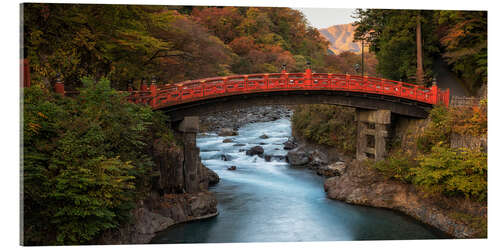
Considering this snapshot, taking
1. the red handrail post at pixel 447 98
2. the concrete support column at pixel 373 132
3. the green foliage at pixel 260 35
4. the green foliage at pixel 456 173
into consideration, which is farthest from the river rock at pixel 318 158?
the green foliage at pixel 456 173

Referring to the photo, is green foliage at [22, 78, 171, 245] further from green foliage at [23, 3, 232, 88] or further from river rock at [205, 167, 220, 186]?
river rock at [205, 167, 220, 186]

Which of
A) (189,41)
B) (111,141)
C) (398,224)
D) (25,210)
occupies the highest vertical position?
(189,41)

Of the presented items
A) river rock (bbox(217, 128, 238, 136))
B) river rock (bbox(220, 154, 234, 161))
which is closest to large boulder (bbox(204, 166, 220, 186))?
river rock (bbox(220, 154, 234, 161))

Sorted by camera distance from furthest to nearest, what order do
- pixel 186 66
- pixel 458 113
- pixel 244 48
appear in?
pixel 244 48 → pixel 186 66 → pixel 458 113

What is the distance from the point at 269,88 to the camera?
16.2 meters

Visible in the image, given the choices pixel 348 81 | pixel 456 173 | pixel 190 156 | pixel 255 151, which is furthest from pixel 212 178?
pixel 456 173

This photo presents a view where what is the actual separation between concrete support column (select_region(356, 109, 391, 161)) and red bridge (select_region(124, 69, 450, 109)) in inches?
55.9

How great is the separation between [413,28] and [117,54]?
500 inches

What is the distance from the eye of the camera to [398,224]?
13.4m

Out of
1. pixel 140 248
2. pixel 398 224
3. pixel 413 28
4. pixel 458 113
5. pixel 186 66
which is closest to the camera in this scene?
pixel 140 248

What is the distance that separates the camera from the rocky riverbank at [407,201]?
12.1m

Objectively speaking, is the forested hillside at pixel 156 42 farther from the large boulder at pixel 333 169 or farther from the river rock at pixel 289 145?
the large boulder at pixel 333 169

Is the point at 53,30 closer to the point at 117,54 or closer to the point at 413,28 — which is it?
the point at 117,54

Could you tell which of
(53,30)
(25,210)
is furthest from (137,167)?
(53,30)
